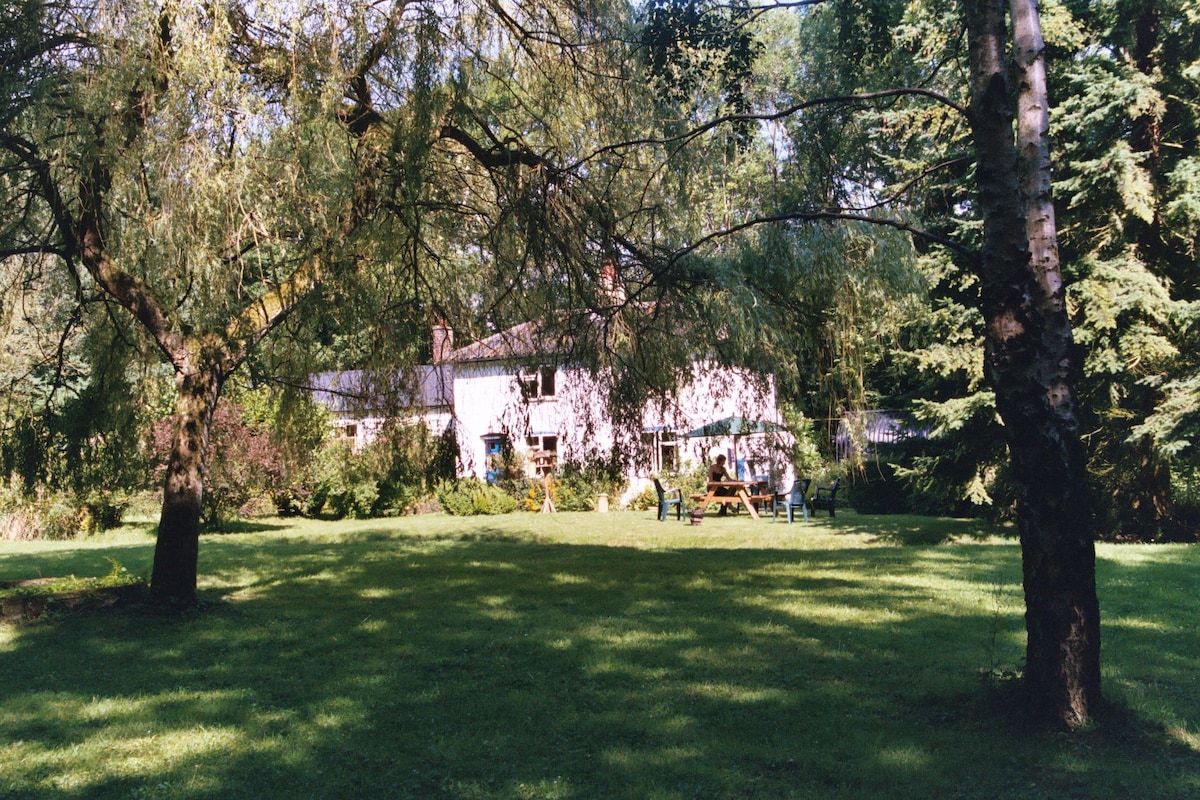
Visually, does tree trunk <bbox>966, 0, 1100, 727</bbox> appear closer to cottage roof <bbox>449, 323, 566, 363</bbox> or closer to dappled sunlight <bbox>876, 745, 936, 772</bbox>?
dappled sunlight <bbox>876, 745, 936, 772</bbox>

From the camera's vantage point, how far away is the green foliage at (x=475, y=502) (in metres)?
23.1

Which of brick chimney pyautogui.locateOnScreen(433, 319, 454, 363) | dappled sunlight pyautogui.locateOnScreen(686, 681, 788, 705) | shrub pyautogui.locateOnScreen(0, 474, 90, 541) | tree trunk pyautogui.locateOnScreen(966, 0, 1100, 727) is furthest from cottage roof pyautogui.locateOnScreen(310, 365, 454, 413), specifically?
shrub pyautogui.locateOnScreen(0, 474, 90, 541)

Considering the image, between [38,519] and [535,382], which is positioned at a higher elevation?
[535,382]

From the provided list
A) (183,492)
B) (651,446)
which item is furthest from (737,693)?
(183,492)

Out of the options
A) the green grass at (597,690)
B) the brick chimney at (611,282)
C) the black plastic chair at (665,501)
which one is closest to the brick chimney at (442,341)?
the brick chimney at (611,282)

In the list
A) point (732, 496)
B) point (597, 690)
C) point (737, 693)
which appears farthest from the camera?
point (732, 496)

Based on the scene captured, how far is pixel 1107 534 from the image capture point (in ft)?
50.5

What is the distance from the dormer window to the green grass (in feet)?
6.76

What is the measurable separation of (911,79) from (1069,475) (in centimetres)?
801

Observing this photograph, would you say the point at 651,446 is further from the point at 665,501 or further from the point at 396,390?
the point at 665,501

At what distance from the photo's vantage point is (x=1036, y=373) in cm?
474

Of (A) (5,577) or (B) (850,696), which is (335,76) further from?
(A) (5,577)

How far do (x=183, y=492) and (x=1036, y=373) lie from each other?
7345 mm

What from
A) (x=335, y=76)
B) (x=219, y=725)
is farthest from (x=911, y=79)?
(x=219, y=725)
